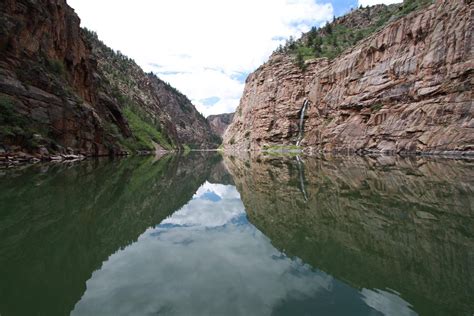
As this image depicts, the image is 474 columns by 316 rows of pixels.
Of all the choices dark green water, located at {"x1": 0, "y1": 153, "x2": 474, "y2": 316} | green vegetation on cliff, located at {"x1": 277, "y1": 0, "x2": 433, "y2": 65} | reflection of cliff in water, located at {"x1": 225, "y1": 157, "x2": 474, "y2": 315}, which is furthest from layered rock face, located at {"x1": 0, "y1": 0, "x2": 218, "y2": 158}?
green vegetation on cliff, located at {"x1": 277, "y1": 0, "x2": 433, "y2": 65}

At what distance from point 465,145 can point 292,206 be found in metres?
34.2

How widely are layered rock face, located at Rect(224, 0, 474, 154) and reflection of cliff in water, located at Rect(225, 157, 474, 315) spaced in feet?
99.8

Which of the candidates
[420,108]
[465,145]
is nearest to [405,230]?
[465,145]

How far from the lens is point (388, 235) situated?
7.13 meters

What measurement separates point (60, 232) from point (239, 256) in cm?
428

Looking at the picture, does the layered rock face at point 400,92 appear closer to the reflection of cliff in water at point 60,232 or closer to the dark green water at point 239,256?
the dark green water at point 239,256

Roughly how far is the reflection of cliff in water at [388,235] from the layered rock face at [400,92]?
30.4 metres

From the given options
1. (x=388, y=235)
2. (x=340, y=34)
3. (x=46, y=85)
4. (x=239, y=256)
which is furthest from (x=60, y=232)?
(x=340, y=34)

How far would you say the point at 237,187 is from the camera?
17.2m

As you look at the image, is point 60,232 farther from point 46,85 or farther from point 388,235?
point 46,85

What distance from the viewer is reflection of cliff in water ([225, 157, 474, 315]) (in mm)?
4641

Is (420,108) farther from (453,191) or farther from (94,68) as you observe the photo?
(94,68)

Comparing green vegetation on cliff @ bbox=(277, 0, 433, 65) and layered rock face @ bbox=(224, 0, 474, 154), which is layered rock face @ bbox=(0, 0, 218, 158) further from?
green vegetation on cliff @ bbox=(277, 0, 433, 65)

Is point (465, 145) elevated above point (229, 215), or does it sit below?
above
